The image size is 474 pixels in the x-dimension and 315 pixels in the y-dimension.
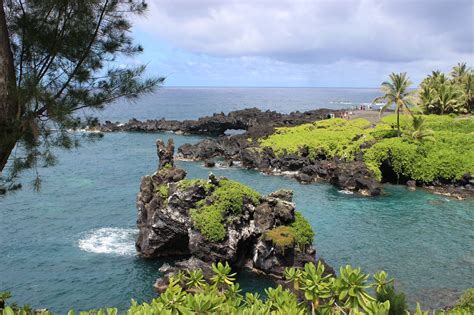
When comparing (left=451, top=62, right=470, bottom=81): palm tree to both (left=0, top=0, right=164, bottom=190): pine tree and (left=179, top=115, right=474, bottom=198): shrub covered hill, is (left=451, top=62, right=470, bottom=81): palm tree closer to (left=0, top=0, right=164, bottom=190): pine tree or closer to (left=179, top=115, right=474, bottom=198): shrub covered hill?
(left=179, top=115, right=474, bottom=198): shrub covered hill

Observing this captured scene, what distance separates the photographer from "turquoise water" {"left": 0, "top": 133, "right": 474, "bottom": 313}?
32719 mm

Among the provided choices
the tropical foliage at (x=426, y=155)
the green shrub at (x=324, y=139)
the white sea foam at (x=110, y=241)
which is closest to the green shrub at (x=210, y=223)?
the white sea foam at (x=110, y=241)

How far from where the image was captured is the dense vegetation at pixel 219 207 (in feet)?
114

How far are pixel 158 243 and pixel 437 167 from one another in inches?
1727

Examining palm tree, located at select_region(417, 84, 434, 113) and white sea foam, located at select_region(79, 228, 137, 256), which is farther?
palm tree, located at select_region(417, 84, 434, 113)

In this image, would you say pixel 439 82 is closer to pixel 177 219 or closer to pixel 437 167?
pixel 437 167

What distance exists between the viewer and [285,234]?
Result: 3456 cm

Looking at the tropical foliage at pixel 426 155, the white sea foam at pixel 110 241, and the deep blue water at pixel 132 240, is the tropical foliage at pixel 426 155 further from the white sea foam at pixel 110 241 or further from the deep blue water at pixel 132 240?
the white sea foam at pixel 110 241

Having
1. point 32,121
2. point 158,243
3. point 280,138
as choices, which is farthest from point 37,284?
point 280,138

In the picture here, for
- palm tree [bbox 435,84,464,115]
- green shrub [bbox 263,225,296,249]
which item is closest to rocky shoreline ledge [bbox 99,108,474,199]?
green shrub [bbox 263,225,296,249]

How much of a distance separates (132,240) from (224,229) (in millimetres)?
11949

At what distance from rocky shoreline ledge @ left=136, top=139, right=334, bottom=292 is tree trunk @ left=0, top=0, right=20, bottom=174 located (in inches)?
851

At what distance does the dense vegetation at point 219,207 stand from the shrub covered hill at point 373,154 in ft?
90.3

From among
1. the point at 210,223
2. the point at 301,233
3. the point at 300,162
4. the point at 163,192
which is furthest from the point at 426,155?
the point at 163,192
